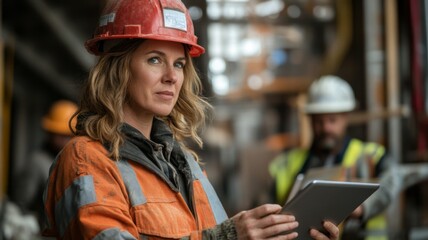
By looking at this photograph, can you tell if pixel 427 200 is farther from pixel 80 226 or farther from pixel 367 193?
pixel 80 226

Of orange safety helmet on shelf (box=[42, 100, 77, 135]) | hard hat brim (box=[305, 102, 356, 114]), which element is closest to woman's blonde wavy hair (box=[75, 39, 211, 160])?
hard hat brim (box=[305, 102, 356, 114])

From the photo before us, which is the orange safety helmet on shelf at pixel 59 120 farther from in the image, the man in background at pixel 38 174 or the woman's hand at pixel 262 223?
the woman's hand at pixel 262 223

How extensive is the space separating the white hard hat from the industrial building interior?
1.04 m

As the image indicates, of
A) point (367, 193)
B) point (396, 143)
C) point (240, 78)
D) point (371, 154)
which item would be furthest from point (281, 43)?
point (367, 193)

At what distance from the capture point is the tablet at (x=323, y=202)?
2.75 meters

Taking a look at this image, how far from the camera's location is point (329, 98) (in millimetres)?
7301

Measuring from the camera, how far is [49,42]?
16.7 metres

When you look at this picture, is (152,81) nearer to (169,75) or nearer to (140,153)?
(169,75)

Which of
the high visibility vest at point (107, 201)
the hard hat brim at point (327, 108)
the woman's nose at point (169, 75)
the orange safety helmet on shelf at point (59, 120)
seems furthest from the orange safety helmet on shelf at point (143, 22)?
the orange safety helmet on shelf at point (59, 120)

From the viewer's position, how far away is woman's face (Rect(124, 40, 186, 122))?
9.70 ft

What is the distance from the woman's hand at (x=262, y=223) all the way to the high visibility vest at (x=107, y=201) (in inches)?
7.0

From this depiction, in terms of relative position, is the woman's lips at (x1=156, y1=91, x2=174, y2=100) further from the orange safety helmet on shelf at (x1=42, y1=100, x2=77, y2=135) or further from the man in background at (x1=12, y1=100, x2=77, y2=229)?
the orange safety helmet on shelf at (x1=42, y1=100, x2=77, y2=135)

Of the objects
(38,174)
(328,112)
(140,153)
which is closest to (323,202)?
(140,153)

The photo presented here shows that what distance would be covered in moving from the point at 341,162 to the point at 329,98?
1212 millimetres
